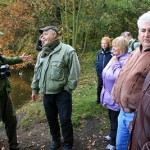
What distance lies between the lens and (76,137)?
5355mm

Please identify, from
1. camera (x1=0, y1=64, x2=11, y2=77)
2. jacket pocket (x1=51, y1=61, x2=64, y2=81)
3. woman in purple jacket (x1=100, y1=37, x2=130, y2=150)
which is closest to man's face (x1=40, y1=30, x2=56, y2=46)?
jacket pocket (x1=51, y1=61, x2=64, y2=81)

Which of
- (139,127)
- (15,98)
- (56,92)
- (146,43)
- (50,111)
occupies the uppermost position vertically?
(146,43)

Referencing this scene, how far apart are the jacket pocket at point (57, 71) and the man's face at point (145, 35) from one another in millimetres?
1686

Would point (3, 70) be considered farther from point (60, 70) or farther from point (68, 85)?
point (68, 85)

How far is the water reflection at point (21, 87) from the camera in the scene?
13.3 meters

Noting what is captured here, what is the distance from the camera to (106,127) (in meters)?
5.68

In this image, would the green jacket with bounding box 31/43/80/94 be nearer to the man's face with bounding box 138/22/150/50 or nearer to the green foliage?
the man's face with bounding box 138/22/150/50

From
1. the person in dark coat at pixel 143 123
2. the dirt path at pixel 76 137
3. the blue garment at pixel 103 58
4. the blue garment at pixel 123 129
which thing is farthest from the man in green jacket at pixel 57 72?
the blue garment at pixel 103 58

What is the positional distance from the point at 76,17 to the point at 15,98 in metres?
5.53

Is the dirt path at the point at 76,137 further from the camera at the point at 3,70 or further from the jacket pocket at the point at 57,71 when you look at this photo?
the camera at the point at 3,70

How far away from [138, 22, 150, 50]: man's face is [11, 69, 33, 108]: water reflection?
983 centimetres

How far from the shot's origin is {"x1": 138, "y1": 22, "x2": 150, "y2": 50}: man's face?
2835mm

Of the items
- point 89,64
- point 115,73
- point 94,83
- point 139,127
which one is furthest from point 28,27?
point 139,127

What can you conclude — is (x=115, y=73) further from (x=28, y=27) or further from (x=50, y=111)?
(x=28, y=27)
